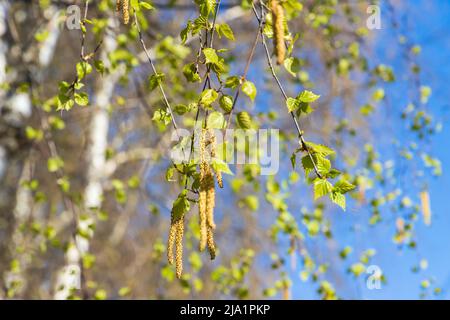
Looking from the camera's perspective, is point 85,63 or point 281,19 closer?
point 281,19

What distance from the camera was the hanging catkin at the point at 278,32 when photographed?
0.96 meters

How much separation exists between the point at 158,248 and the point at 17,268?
777mm

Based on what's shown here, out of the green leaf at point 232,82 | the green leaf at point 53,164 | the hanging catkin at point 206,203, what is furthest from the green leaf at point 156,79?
the green leaf at point 53,164

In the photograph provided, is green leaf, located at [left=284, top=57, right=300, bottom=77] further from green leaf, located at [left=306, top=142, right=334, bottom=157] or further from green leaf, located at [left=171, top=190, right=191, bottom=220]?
green leaf, located at [left=171, top=190, right=191, bottom=220]

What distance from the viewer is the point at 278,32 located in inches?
39.1

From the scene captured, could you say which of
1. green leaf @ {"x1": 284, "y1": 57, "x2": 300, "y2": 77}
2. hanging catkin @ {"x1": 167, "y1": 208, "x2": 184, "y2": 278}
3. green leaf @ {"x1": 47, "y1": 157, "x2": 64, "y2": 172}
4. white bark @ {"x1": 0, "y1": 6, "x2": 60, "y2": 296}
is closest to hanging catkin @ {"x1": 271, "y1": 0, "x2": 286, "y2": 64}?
green leaf @ {"x1": 284, "y1": 57, "x2": 300, "y2": 77}

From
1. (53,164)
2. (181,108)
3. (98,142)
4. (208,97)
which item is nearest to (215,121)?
(208,97)

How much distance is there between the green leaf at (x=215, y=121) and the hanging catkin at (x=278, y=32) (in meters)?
0.24

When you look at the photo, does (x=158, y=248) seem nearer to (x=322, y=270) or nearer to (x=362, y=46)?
(x=322, y=270)

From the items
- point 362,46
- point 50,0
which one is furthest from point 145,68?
point 362,46

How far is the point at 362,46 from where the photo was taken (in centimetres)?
377

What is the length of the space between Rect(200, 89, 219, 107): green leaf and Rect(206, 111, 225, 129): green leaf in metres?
0.03

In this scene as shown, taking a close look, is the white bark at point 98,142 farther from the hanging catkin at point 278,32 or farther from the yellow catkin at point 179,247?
the hanging catkin at point 278,32
